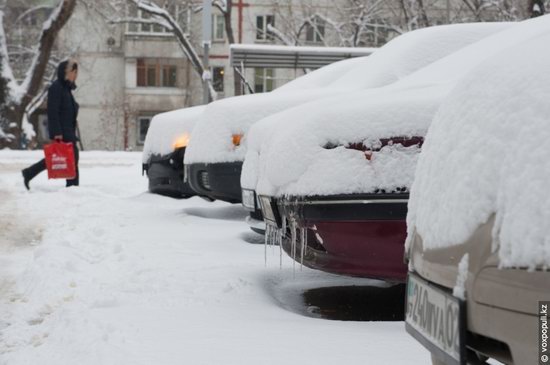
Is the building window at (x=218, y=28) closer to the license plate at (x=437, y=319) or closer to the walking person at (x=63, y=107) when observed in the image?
the walking person at (x=63, y=107)

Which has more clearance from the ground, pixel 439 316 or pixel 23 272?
pixel 439 316

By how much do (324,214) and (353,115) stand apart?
1.65 ft

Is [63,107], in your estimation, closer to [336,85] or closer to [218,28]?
[336,85]

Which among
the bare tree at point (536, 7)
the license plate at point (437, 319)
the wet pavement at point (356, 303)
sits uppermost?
the bare tree at point (536, 7)

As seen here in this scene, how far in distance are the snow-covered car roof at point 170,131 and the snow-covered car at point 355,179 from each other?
17.0 ft

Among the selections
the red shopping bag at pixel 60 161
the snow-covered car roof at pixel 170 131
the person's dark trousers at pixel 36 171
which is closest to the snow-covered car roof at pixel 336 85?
the snow-covered car roof at pixel 170 131

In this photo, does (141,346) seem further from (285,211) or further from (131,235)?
(131,235)

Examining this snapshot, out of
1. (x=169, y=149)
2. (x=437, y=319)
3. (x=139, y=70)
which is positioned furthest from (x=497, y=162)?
(x=139, y=70)

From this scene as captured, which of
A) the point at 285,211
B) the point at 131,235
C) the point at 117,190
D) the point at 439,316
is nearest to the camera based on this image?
the point at 439,316

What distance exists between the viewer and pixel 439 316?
2.57 meters

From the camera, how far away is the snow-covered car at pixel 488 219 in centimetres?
216

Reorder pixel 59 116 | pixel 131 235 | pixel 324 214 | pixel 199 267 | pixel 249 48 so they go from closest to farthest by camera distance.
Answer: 1. pixel 324 214
2. pixel 199 267
3. pixel 131 235
4. pixel 59 116
5. pixel 249 48

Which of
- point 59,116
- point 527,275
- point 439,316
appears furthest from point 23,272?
point 59,116

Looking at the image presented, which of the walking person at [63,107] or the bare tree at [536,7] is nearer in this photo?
the walking person at [63,107]
